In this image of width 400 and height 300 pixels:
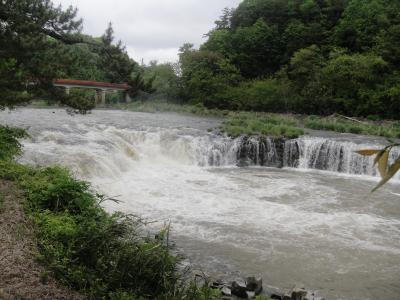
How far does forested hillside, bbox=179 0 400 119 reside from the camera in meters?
30.6

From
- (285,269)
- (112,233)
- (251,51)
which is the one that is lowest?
(285,269)

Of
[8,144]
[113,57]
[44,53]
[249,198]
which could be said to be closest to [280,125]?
[249,198]

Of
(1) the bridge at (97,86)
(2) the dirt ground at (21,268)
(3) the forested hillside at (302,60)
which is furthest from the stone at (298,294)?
(1) the bridge at (97,86)

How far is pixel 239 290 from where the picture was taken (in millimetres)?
→ 5824

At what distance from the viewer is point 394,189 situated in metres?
13.6

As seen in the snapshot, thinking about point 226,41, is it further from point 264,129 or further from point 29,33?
point 29,33

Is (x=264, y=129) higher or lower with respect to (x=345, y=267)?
higher

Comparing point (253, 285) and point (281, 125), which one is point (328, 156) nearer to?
point (281, 125)

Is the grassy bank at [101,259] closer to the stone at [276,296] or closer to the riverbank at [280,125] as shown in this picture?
the stone at [276,296]

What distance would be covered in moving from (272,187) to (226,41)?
108 ft

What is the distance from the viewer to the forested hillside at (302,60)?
1206 inches

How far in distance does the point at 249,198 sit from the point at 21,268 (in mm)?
7660

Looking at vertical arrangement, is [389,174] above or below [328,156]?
above

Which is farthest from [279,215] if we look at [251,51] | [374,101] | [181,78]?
[251,51]
